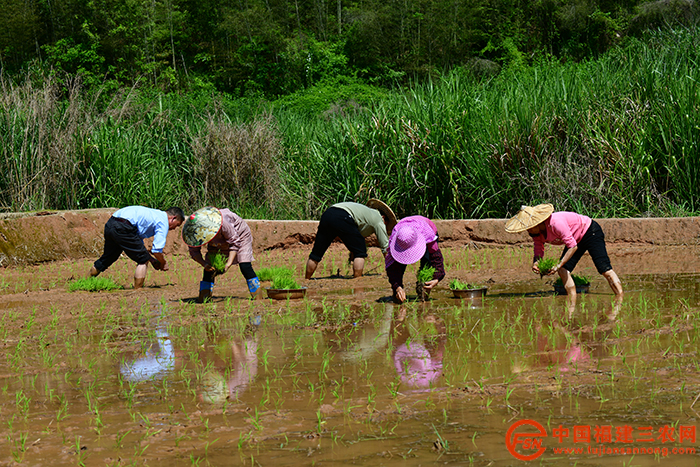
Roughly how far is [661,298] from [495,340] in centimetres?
229

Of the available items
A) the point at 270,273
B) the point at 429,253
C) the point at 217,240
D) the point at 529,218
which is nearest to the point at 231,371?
the point at 429,253

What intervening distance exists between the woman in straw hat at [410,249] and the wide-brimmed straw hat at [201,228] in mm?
1805

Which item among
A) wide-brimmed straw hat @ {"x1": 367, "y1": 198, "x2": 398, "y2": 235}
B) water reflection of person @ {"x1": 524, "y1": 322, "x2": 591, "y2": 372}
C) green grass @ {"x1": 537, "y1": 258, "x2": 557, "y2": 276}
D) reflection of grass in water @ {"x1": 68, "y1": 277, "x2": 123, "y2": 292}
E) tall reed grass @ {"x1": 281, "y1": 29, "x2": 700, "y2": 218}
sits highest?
tall reed grass @ {"x1": 281, "y1": 29, "x2": 700, "y2": 218}

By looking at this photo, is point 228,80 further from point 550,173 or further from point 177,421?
point 177,421

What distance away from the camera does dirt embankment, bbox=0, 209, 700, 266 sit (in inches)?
376

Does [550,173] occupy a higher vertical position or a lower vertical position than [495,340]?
higher

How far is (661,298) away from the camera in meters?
6.29

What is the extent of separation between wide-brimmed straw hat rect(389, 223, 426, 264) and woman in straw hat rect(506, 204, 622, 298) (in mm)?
840

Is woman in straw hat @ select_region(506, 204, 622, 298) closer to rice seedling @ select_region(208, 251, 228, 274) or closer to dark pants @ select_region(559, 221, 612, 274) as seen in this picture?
dark pants @ select_region(559, 221, 612, 274)

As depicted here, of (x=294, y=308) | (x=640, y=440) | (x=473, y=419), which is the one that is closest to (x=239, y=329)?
(x=294, y=308)

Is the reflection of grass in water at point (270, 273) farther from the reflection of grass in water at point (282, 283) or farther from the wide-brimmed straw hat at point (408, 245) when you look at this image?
the wide-brimmed straw hat at point (408, 245)

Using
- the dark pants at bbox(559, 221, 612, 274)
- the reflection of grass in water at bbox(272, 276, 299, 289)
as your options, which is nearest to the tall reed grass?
the dark pants at bbox(559, 221, 612, 274)

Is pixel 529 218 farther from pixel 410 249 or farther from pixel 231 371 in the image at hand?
pixel 231 371

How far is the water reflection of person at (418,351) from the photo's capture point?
417 centimetres
